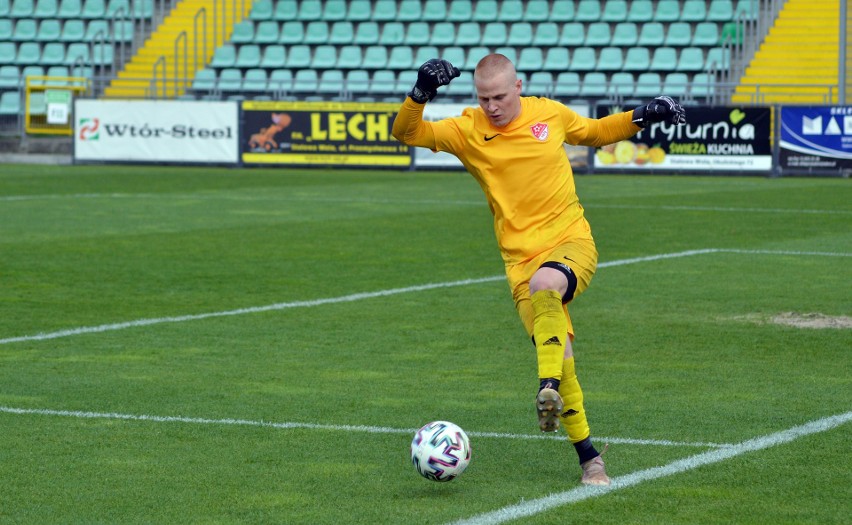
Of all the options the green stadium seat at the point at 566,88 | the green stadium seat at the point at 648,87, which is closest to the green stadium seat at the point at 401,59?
the green stadium seat at the point at 566,88

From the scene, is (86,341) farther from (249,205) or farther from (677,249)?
(249,205)

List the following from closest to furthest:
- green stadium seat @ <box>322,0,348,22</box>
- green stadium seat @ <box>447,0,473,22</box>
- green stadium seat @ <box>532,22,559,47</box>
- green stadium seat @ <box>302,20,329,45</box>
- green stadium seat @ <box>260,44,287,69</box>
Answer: green stadium seat @ <box>532,22,559,47</box> < green stadium seat @ <box>260,44,287,69</box> < green stadium seat @ <box>447,0,473,22</box> < green stadium seat @ <box>302,20,329,45</box> < green stadium seat @ <box>322,0,348,22</box>

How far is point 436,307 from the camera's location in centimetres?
1165

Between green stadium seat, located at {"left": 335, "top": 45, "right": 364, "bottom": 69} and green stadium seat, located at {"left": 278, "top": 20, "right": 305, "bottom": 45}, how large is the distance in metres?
1.32

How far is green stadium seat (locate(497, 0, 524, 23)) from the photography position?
37844mm

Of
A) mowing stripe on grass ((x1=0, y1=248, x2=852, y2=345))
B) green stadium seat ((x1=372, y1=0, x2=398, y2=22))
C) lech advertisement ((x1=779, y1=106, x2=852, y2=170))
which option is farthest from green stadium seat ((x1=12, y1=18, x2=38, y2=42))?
mowing stripe on grass ((x1=0, y1=248, x2=852, y2=345))

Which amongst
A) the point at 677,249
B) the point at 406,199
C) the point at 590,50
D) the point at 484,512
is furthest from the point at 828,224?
the point at 590,50

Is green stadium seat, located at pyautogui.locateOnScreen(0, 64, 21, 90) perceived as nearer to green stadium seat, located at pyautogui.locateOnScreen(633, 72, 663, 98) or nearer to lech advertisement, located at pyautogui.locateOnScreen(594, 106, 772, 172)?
green stadium seat, located at pyautogui.locateOnScreen(633, 72, 663, 98)

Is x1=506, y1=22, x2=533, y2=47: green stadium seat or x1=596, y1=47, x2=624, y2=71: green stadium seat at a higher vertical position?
x1=506, y1=22, x2=533, y2=47: green stadium seat

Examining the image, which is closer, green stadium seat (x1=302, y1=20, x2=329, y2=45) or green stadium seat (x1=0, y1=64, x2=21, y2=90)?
green stadium seat (x1=0, y1=64, x2=21, y2=90)

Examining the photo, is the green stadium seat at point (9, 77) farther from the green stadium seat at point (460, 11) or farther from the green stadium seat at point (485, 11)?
the green stadium seat at point (485, 11)

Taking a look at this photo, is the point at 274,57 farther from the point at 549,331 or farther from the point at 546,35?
the point at 549,331

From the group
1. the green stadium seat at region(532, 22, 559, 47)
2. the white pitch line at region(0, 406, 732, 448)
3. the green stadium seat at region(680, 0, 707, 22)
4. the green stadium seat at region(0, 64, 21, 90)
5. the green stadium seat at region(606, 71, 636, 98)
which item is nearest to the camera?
the white pitch line at region(0, 406, 732, 448)

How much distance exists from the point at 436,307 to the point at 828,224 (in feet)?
29.2
